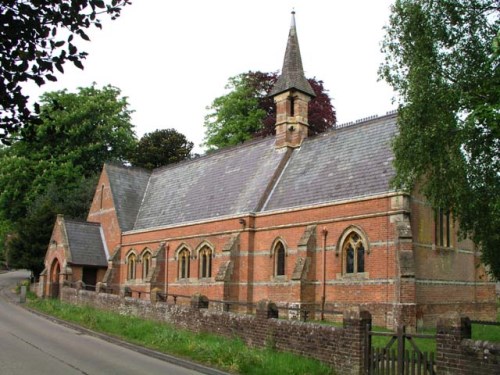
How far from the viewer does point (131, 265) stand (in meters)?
35.9

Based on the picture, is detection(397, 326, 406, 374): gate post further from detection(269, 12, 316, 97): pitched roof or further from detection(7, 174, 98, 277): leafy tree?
detection(7, 174, 98, 277): leafy tree

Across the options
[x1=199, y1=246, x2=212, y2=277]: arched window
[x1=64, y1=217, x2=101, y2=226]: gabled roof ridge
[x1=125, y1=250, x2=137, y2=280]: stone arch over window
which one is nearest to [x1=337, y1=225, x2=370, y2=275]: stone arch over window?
[x1=199, y1=246, x2=212, y2=277]: arched window

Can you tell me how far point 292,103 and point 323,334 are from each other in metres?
19.8

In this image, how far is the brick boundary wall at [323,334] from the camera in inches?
380

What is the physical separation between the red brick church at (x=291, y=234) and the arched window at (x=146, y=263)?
0.06 meters

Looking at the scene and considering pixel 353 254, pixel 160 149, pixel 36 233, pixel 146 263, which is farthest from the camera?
pixel 160 149

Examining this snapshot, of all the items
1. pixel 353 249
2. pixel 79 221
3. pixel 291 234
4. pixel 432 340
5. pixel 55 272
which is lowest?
pixel 432 340

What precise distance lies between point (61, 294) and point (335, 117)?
27287 millimetres

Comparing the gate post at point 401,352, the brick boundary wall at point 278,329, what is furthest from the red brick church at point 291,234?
the gate post at point 401,352

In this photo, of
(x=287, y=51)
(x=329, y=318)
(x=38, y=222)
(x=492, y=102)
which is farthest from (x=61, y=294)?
(x=492, y=102)

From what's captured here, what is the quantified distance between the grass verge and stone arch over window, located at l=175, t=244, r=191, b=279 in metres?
7.71

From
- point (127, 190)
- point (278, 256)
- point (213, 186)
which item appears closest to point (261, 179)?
point (213, 186)

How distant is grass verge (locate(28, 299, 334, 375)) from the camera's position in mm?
12273

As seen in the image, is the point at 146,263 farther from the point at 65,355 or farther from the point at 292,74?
the point at 65,355
